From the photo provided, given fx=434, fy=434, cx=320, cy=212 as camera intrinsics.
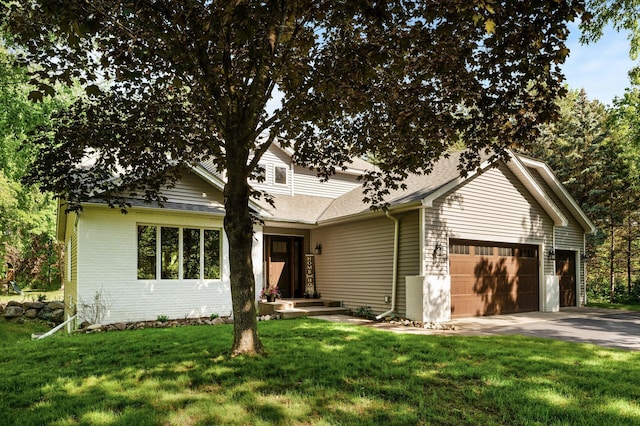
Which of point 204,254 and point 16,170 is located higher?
point 16,170

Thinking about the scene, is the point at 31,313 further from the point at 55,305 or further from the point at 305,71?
the point at 305,71

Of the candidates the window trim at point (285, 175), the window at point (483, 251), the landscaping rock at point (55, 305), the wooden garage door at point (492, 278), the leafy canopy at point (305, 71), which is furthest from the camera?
the landscaping rock at point (55, 305)

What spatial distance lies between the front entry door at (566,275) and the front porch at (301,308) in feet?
26.7

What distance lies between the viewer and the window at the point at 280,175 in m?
16.6

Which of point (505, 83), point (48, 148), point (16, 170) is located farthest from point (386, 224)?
point (16, 170)

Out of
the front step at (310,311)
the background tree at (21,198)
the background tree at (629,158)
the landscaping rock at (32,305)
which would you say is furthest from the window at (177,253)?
the background tree at (629,158)

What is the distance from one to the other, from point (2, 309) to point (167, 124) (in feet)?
46.6

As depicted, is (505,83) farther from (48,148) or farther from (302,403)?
(48,148)

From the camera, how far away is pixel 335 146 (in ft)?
26.5

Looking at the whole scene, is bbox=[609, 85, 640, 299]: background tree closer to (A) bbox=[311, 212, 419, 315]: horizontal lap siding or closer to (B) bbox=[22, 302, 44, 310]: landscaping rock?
(A) bbox=[311, 212, 419, 315]: horizontal lap siding

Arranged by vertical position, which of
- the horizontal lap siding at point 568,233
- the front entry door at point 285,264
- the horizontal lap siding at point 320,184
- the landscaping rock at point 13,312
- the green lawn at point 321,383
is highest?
the horizontal lap siding at point 320,184

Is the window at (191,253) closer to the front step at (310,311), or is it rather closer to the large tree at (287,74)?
the front step at (310,311)

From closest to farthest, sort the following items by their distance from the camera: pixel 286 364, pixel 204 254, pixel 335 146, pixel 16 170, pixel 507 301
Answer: pixel 286 364, pixel 335 146, pixel 204 254, pixel 507 301, pixel 16 170

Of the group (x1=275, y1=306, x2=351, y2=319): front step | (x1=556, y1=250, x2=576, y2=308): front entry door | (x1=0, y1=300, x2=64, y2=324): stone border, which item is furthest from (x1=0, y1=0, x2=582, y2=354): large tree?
(x1=0, y1=300, x2=64, y2=324): stone border
